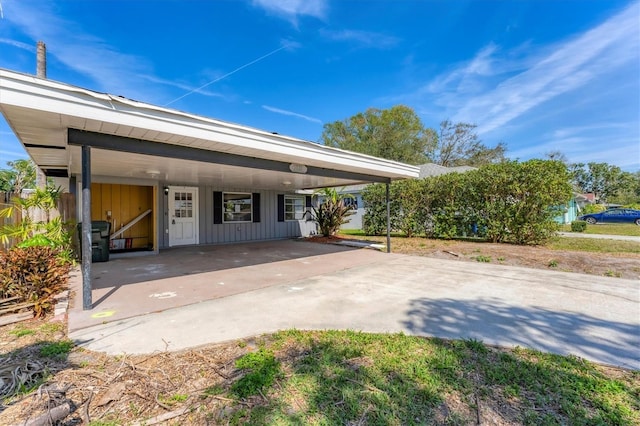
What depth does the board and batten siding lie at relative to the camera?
34.7 feet

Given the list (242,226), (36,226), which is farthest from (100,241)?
(242,226)

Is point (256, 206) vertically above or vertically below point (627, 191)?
below

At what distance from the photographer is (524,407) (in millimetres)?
2012

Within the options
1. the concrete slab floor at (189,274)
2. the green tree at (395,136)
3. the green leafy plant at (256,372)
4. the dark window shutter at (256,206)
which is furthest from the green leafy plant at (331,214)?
the green tree at (395,136)

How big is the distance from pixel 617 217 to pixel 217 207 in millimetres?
26220

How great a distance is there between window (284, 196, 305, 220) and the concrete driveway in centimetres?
774

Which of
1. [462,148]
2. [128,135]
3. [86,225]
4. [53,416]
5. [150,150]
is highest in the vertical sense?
[462,148]

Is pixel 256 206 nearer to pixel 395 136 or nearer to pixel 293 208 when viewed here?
pixel 293 208

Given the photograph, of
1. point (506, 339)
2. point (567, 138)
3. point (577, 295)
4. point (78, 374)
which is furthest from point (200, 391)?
point (567, 138)

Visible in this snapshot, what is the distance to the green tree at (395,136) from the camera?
2900 cm

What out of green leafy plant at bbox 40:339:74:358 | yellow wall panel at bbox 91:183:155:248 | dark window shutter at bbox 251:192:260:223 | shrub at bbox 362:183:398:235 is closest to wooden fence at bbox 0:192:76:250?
yellow wall panel at bbox 91:183:155:248

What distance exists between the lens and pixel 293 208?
13820 millimetres

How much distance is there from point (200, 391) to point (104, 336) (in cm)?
164

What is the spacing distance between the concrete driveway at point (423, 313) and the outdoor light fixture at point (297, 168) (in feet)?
7.27
